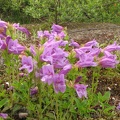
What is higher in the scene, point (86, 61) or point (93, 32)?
point (86, 61)

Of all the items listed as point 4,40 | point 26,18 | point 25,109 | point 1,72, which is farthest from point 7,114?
point 26,18

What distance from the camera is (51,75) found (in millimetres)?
2074

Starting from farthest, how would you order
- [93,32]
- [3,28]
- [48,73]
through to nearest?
[93,32] → [3,28] → [48,73]

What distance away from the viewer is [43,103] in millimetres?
2691

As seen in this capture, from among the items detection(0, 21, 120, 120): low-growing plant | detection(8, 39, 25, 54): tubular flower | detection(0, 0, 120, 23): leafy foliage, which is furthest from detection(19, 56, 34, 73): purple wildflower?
detection(0, 0, 120, 23): leafy foliage

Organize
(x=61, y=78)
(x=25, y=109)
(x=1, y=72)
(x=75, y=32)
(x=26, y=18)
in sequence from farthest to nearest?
(x=26, y=18) → (x=75, y=32) → (x=1, y=72) → (x=25, y=109) → (x=61, y=78)

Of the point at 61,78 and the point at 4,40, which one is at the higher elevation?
the point at 4,40

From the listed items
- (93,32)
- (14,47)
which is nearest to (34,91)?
(14,47)

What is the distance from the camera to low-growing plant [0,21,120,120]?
2129mm

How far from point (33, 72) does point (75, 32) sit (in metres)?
3.80

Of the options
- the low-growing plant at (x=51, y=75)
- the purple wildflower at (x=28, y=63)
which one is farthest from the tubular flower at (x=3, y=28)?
the purple wildflower at (x=28, y=63)

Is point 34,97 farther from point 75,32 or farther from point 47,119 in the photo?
point 75,32

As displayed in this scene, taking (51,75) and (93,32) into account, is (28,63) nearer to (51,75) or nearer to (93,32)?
(51,75)

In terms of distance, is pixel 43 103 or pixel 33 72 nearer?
pixel 33 72
